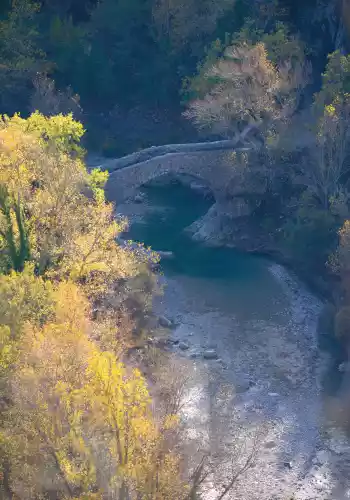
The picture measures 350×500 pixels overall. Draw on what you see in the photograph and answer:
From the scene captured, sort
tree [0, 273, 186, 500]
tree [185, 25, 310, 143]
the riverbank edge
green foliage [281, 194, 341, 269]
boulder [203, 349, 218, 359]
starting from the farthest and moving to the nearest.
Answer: tree [185, 25, 310, 143], the riverbank edge, green foliage [281, 194, 341, 269], boulder [203, 349, 218, 359], tree [0, 273, 186, 500]

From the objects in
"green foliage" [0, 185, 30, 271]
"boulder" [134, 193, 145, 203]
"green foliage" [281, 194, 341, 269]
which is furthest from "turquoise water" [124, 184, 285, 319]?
"green foliage" [0, 185, 30, 271]

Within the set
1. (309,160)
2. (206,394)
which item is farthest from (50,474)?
(309,160)

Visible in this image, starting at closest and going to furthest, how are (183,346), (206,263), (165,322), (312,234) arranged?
(183,346), (165,322), (312,234), (206,263)

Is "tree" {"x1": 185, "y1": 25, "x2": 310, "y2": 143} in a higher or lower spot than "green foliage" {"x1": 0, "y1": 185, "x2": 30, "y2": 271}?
higher

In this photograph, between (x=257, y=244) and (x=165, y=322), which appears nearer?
(x=165, y=322)

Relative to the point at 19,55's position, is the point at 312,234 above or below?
below

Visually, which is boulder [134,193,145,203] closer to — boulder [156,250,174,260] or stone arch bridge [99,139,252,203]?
stone arch bridge [99,139,252,203]

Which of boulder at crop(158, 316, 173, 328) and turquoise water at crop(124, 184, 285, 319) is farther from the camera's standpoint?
turquoise water at crop(124, 184, 285, 319)

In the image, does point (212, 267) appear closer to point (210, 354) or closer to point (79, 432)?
point (210, 354)

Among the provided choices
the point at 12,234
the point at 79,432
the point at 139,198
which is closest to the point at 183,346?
the point at 12,234
